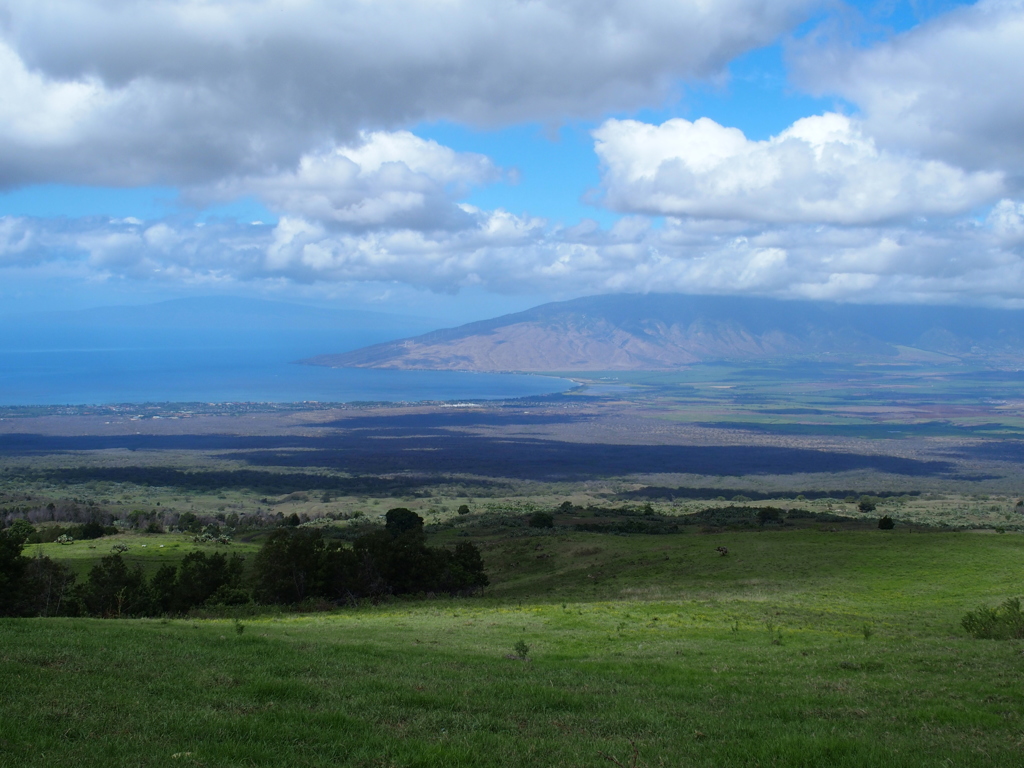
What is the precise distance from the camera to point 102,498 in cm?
8562

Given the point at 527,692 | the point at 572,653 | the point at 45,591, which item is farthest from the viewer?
the point at 45,591

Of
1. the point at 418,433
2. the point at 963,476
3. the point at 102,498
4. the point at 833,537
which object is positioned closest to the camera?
the point at 833,537

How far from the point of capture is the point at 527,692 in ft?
32.2

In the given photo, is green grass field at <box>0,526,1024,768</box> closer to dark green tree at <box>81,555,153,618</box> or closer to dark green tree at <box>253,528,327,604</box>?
dark green tree at <box>81,555,153,618</box>

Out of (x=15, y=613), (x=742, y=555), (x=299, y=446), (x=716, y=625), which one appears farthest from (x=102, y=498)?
(x=716, y=625)

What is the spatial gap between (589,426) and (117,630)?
161 m

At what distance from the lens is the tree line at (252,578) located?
26000mm

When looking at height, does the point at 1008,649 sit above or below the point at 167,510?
above

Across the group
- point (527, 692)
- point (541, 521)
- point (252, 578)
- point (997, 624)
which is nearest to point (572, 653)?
point (527, 692)

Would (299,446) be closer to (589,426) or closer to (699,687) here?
(589,426)

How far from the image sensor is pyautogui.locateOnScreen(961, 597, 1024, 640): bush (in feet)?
52.5

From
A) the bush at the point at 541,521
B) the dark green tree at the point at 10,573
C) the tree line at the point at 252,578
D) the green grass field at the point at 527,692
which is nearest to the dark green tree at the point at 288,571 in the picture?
the tree line at the point at 252,578

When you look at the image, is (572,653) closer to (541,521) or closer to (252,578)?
(252,578)

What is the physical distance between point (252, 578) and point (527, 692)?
25.4 meters
